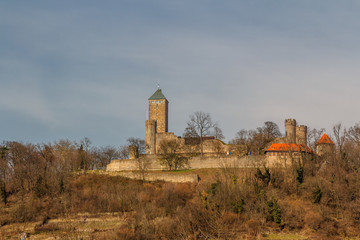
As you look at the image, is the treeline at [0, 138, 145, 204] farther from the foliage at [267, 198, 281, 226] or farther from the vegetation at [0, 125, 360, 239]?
the foliage at [267, 198, 281, 226]

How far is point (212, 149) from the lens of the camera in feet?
213

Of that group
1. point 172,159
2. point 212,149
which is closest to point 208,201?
point 172,159

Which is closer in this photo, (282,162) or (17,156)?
(282,162)

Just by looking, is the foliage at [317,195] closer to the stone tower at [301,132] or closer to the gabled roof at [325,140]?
the gabled roof at [325,140]

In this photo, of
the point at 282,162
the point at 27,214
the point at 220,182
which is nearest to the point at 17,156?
the point at 27,214

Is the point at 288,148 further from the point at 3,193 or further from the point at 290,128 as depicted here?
the point at 3,193

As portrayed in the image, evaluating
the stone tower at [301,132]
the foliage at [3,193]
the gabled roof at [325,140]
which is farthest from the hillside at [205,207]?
the stone tower at [301,132]

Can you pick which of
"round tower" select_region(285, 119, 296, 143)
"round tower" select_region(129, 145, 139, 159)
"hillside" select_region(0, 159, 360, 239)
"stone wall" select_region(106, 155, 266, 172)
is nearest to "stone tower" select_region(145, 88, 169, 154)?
"round tower" select_region(129, 145, 139, 159)

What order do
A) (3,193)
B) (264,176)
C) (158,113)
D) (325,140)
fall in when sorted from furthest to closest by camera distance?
(158,113) → (325,140) → (3,193) → (264,176)

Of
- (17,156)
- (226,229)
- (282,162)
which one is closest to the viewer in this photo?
(226,229)

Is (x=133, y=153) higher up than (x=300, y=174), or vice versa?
(x=133, y=153)

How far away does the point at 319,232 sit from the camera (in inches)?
1668

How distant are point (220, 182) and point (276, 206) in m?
5.84

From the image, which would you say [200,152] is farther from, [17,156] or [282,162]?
[17,156]
